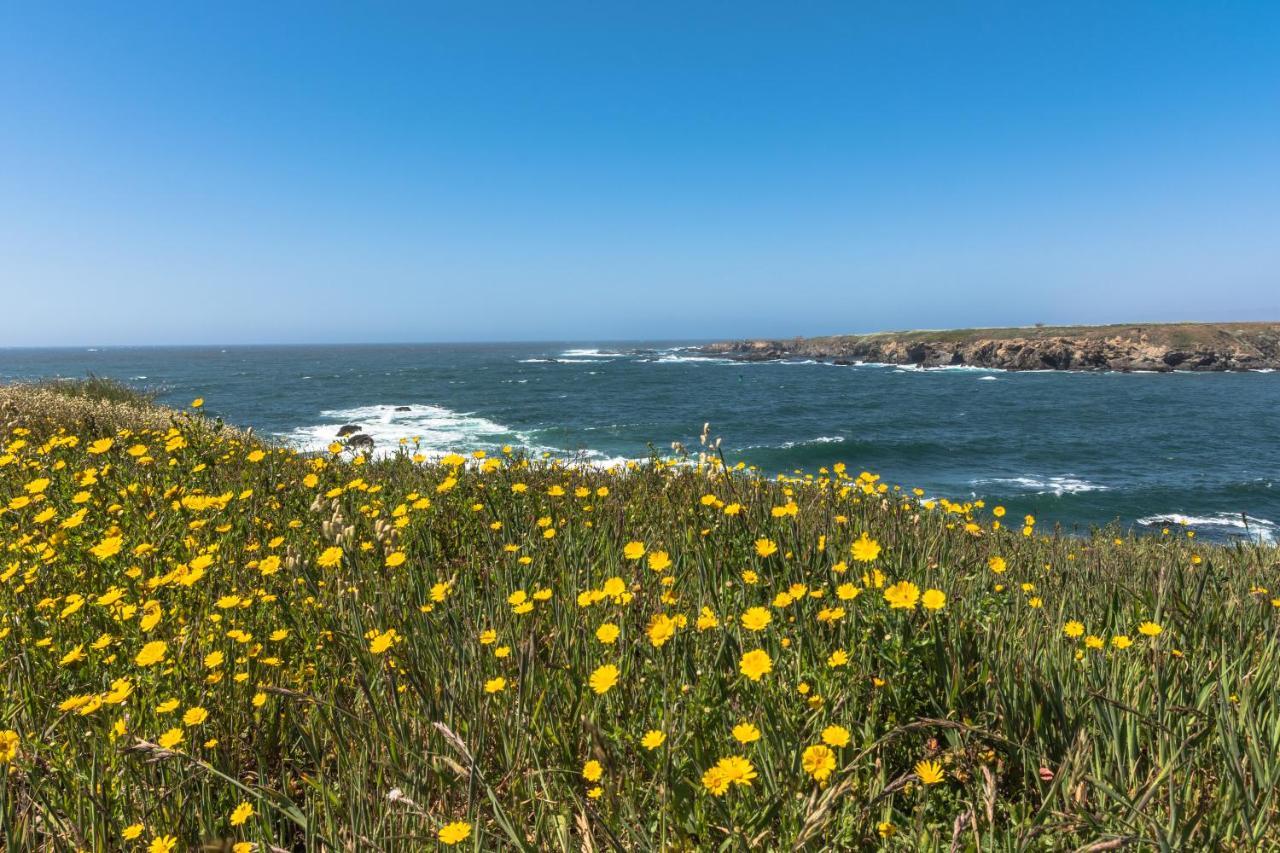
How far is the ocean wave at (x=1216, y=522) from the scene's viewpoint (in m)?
15.1

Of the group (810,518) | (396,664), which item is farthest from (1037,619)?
(396,664)

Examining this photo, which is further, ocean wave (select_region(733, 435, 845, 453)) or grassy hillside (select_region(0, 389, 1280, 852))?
ocean wave (select_region(733, 435, 845, 453))

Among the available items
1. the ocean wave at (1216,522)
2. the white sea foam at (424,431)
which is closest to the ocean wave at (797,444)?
the white sea foam at (424,431)

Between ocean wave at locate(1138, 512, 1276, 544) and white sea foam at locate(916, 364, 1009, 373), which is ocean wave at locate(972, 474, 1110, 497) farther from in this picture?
white sea foam at locate(916, 364, 1009, 373)

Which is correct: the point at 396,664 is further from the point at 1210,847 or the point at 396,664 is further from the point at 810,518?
the point at 810,518

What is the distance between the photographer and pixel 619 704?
6.64 ft

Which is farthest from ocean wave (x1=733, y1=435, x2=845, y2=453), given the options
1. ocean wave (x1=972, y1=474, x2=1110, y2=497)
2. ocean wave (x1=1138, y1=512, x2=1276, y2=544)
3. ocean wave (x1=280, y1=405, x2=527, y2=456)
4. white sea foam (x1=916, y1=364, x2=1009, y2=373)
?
white sea foam (x1=916, y1=364, x2=1009, y2=373)

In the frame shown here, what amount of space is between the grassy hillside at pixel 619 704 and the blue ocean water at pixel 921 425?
20.5 ft

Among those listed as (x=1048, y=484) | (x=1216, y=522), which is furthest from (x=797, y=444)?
(x=1216, y=522)

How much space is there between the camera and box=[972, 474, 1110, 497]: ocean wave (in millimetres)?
20016

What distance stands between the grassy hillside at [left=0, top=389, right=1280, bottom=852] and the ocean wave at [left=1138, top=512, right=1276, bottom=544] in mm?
16791

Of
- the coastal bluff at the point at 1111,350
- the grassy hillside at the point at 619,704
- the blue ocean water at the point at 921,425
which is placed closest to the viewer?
the grassy hillside at the point at 619,704

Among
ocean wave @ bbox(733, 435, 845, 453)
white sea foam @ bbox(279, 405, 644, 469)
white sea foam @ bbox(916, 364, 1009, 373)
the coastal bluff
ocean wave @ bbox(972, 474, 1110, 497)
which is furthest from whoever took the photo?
white sea foam @ bbox(916, 364, 1009, 373)

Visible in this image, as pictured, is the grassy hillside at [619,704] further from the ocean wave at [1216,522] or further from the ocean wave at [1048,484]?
the ocean wave at [1048,484]
